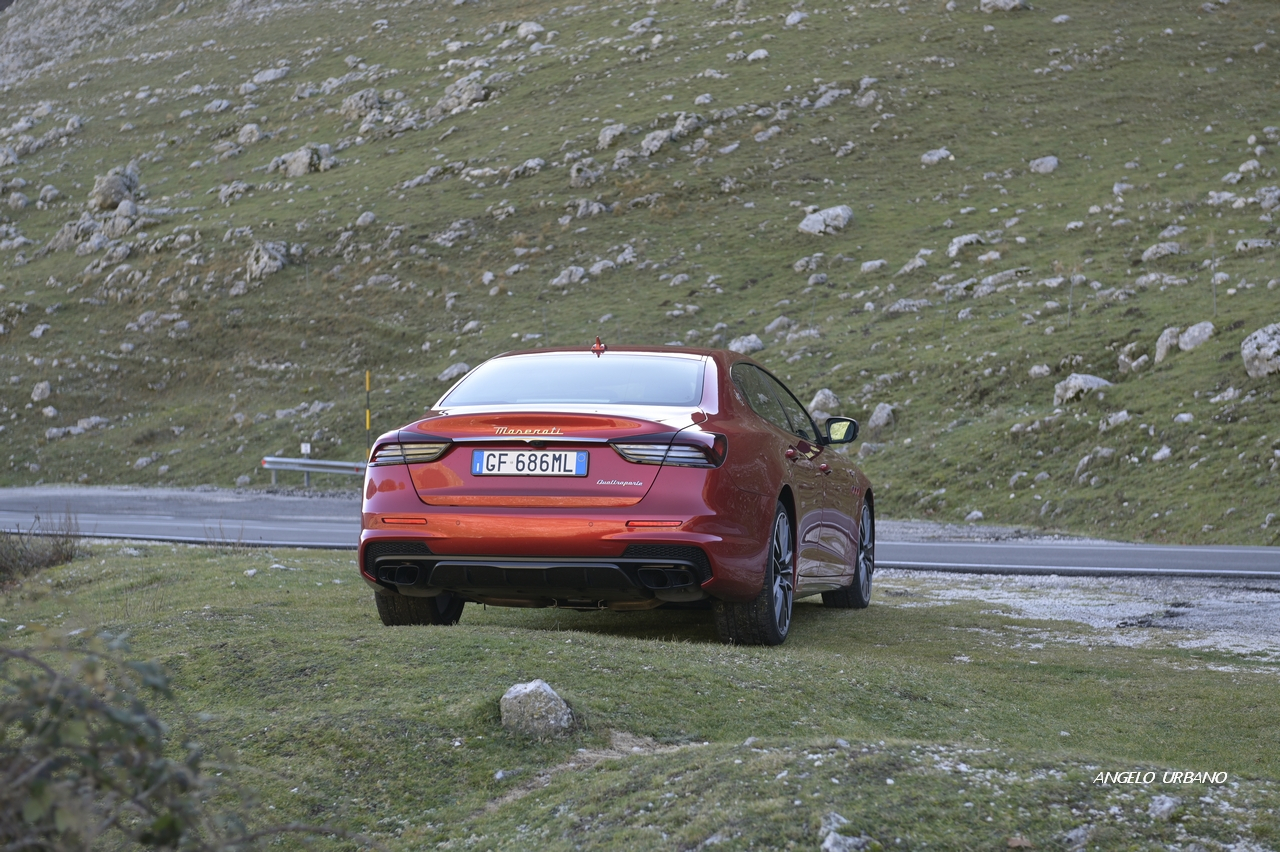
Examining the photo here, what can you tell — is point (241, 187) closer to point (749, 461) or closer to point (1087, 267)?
point (1087, 267)

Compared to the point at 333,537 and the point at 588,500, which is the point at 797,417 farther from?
the point at 333,537

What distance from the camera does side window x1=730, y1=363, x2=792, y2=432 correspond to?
6.97 metres

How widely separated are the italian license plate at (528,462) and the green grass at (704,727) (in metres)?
0.77

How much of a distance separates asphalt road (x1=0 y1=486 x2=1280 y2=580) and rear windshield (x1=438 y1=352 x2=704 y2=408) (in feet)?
18.7

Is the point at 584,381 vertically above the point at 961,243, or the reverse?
the point at 961,243

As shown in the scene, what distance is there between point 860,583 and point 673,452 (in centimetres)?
338

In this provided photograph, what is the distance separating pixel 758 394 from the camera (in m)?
7.28

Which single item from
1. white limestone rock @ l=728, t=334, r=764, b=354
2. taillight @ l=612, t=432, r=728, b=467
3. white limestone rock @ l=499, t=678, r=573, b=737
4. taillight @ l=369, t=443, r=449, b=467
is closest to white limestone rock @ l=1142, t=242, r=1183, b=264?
white limestone rock @ l=728, t=334, r=764, b=354

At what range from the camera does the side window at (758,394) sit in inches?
274

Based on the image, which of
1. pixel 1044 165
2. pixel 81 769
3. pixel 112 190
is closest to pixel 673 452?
pixel 81 769

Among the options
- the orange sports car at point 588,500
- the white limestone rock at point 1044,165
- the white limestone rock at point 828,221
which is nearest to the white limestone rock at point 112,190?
the white limestone rock at point 828,221

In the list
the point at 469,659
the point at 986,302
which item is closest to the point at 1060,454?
the point at 986,302

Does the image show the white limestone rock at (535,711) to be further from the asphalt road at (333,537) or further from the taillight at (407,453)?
the asphalt road at (333,537)

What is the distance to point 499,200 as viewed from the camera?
39.1 metres
